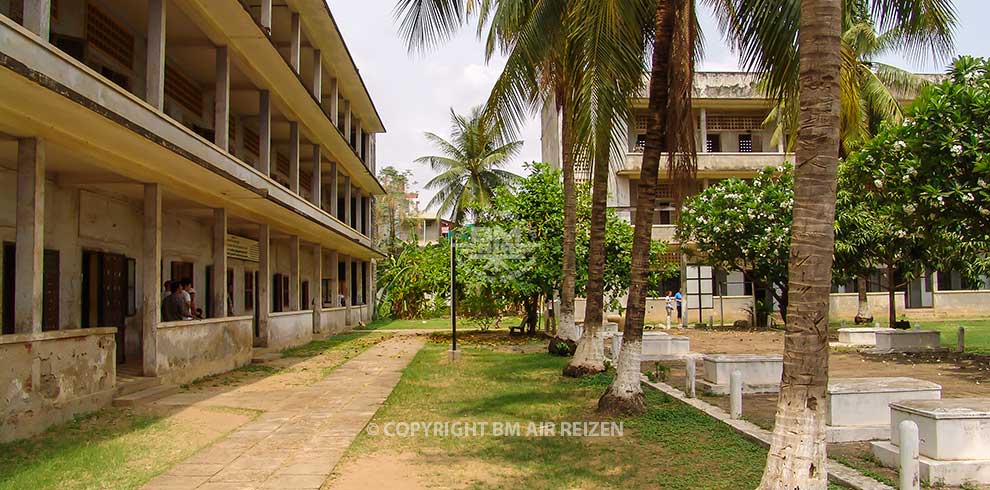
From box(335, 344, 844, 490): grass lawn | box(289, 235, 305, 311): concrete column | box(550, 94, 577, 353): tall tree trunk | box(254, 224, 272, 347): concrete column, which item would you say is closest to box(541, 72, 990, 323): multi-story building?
box(289, 235, 305, 311): concrete column

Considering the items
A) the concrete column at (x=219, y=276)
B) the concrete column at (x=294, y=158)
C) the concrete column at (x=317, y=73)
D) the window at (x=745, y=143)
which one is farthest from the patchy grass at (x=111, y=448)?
the window at (x=745, y=143)

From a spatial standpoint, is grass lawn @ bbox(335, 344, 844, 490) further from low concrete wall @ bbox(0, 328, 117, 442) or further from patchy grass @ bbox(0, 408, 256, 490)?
low concrete wall @ bbox(0, 328, 117, 442)

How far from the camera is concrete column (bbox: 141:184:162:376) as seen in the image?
1130 cm

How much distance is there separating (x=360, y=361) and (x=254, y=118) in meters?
7.73

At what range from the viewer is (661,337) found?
54.5ft

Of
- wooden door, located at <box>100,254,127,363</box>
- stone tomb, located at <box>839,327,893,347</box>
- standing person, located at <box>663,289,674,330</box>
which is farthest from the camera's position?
standing person, located at <box>663,289,674,330</box>

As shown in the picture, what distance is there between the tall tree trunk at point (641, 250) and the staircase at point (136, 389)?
629 cm

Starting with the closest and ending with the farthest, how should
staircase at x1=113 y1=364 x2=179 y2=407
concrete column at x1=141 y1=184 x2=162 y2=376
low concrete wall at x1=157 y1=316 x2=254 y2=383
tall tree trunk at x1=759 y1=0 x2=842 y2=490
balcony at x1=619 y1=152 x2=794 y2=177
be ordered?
tall tree trunk at x1=759 y1=0 x2=842 y2=490, staircase at x1=113 y1=364 x2=179 y2=407, concrete column at x1=141 y1=184 x2=162 y2=376, low concrete wall at x1=157 y1=316 x2=254 y2=383, balcony at x1=619 y1=152 x2=794 y2=177

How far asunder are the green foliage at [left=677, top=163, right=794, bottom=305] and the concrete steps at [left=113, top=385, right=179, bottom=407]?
18.5 m

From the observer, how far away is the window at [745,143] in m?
35.1

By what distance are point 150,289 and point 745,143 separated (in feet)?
97.6

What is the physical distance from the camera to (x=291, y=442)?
27.3 feet

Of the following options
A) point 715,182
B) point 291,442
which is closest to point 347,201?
point 715,182

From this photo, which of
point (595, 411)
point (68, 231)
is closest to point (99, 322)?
point (68, 231)
